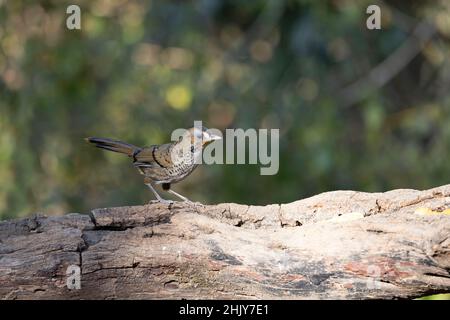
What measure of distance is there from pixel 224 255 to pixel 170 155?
1.17 meters

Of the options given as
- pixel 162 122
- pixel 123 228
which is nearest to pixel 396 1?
pixel 162 122

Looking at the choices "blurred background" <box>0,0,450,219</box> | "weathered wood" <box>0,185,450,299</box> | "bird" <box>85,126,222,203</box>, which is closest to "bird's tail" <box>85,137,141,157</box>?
"bird" <box>85,126,222,203</box>

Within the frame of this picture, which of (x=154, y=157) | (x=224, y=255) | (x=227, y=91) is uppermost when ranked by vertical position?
(x=227, y=91)

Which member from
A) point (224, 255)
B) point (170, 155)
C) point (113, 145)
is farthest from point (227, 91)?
point (224, 255)

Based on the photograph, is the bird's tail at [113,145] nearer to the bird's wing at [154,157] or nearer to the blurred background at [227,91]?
the bird's wing at [154,157]

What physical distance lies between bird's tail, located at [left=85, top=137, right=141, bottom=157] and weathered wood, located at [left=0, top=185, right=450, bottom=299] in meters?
0.93

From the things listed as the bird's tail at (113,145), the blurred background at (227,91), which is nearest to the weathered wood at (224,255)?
the bird's tail at (113,145)

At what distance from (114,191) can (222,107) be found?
5.50 ft

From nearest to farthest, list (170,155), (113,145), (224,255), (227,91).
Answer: (224,255) → (170,155) → (113,145) → (227,91)

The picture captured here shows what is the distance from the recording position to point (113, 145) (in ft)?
17.0

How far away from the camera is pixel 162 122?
10461mm

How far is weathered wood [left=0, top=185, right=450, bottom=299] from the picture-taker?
3.82 metres

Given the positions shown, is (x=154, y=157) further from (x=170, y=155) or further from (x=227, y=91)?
(x=227, y=91)

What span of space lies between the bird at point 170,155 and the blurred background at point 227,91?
4161 millimetres
